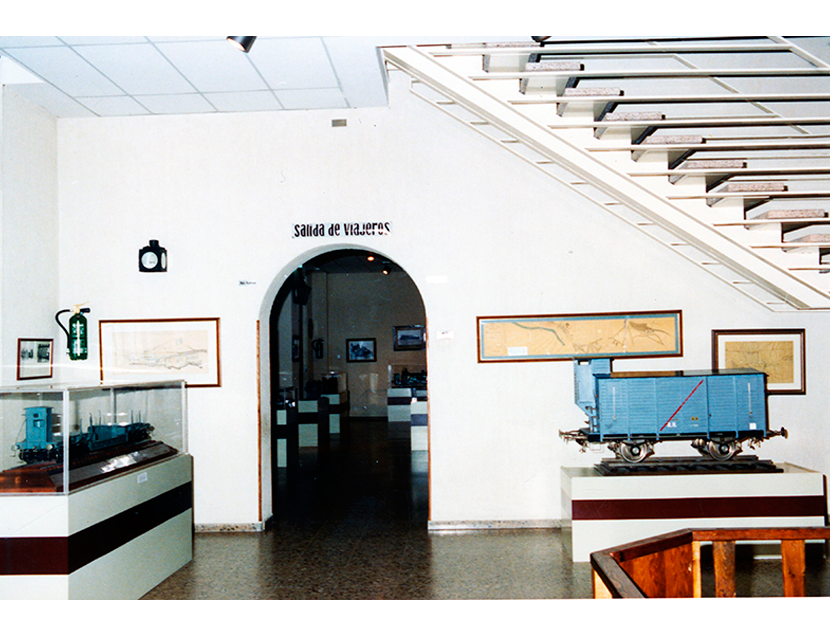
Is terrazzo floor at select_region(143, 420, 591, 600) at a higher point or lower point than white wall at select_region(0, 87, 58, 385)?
lower

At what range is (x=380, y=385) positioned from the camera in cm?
1758

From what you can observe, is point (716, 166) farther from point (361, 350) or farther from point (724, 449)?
point (361, 350)

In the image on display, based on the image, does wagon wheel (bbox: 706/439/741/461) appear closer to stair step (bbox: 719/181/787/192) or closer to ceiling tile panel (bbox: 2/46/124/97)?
stair step (bbox: 719/181/787/192)

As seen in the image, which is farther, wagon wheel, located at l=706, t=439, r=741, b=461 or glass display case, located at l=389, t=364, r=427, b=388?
glass display case, located at l=389, t=364, r=427, b=388

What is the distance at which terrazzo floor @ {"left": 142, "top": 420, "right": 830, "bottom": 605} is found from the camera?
4902mm

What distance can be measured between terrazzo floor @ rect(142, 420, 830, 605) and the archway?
2.98 metres

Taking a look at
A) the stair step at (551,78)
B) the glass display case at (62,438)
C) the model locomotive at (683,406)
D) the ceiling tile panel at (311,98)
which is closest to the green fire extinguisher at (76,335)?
the glass display case at (62,438)

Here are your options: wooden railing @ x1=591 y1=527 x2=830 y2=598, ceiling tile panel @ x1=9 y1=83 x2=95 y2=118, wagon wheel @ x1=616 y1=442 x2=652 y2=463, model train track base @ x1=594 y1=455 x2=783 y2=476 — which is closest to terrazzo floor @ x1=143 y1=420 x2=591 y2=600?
model train track base @ x1=594 y1=455 x2=783 y2=476

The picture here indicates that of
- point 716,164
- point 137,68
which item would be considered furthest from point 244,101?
point 716,164

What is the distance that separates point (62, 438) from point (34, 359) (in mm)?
2645

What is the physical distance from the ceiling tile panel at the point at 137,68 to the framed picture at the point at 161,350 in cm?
233

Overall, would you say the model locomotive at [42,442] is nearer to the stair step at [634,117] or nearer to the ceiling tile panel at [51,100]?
the ceiling tile panel at [51,100]
